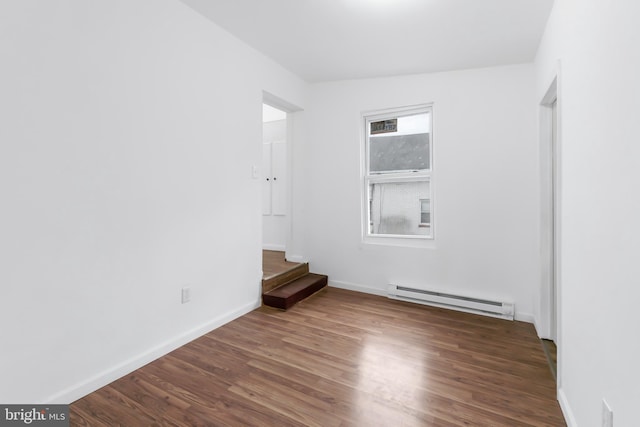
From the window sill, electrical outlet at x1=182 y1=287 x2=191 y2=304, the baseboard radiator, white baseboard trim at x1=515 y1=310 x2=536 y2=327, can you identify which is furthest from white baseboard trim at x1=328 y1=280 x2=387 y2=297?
electrical outlet at x1=182 y1=287 x2=191 y2=304

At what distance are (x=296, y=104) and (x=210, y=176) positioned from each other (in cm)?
165

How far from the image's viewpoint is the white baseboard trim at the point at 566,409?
147cm

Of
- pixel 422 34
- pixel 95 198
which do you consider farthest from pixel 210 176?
pixel 422 34

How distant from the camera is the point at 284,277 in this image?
11.6 ft

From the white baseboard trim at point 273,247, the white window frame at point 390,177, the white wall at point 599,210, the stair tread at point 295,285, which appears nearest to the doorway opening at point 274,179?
the white baseboard trim at point 273,247

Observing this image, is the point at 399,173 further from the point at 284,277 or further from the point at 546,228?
the point at 284,277

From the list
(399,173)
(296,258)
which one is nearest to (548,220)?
(399,173)

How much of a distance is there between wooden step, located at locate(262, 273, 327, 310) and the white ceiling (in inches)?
98.2

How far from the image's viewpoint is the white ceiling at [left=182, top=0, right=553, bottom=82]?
7.28ft

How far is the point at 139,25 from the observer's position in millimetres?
2008

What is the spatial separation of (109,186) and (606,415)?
2654 millimetres

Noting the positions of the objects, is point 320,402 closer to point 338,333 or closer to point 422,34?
point 338,333

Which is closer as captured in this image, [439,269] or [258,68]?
[258,68]

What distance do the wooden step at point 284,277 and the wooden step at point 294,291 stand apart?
44 mm
